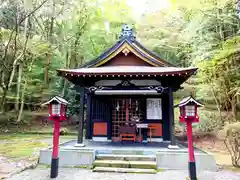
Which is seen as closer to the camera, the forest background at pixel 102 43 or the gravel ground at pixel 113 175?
the gravel ground at pixel 113 175

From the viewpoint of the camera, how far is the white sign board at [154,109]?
835 centimetres

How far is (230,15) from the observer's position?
422 inches

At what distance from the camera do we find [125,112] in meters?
8.46

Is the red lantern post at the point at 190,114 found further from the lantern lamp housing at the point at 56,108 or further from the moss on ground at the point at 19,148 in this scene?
the moss on ground at the point at 19,148

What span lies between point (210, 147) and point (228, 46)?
201 inches

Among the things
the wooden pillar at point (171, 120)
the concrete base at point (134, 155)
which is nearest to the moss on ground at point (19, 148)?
the concrete base at point (134, 155)

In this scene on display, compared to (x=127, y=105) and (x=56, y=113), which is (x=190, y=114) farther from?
(x=127, y=105)

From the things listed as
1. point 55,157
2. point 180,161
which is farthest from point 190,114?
point 55,157

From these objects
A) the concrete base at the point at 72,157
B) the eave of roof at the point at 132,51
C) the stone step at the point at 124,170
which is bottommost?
the stone step at the point at 124,170

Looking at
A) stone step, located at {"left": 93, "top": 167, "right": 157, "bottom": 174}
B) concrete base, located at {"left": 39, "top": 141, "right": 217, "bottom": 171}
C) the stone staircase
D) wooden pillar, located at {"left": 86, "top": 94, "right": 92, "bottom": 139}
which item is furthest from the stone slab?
wooden pillar, located at {"left": 86, "top": 94, "right": 92, "bottom": 139}

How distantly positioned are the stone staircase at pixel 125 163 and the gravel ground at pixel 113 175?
273 mm

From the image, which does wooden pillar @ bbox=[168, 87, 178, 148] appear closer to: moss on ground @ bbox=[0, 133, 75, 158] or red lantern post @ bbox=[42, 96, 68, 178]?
red lantern post @ bbox=[42, 96, 68, 178]

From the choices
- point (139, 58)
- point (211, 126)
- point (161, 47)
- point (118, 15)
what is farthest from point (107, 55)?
point (118, 15)

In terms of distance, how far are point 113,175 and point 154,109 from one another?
12.8 feet
